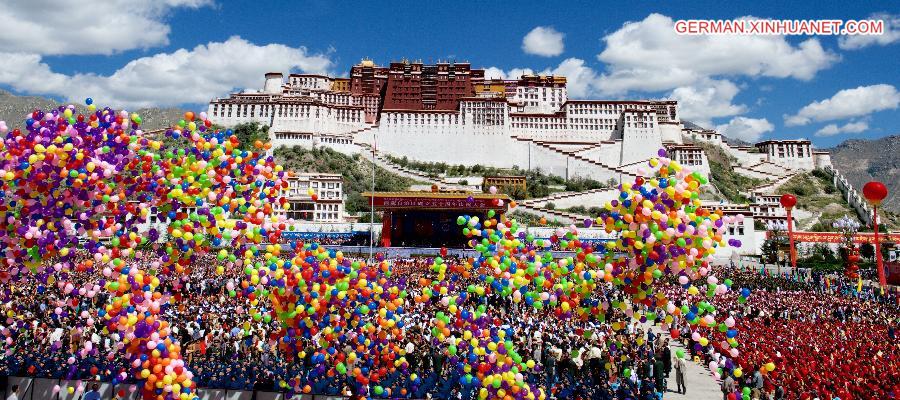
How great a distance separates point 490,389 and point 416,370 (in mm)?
3843

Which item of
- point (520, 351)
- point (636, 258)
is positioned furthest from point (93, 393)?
point (636, 258)

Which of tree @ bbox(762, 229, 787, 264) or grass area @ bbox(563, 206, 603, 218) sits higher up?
grass area @ bbox(563, 206, 603, 218)

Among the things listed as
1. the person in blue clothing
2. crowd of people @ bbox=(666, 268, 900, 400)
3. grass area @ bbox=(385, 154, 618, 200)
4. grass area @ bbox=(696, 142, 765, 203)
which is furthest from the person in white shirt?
grass area @ bbox=(696, 142, 765, 203)

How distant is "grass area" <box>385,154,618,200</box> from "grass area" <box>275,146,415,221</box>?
399cm

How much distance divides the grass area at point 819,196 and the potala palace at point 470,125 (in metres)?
1.67

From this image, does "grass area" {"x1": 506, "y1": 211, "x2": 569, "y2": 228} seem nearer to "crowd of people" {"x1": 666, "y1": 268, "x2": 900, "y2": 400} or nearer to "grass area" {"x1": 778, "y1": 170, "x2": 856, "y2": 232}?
"crowd of people" {"x1": 666, "y1": 268, "x2": 900, "y2": 400}

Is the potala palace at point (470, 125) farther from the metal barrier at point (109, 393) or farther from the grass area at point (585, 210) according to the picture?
the metal barrier at point (109, 393)

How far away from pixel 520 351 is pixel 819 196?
82196 millimetres

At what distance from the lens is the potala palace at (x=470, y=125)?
253ft

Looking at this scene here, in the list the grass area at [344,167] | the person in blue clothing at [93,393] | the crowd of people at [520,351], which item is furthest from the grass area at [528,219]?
the person in blue clothing at [93,393]

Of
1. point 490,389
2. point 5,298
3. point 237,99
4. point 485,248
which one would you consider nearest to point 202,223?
point 5,298

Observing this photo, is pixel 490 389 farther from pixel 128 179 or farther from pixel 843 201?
pixel 843 201

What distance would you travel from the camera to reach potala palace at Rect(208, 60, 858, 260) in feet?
253

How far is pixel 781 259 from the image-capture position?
4744cm
